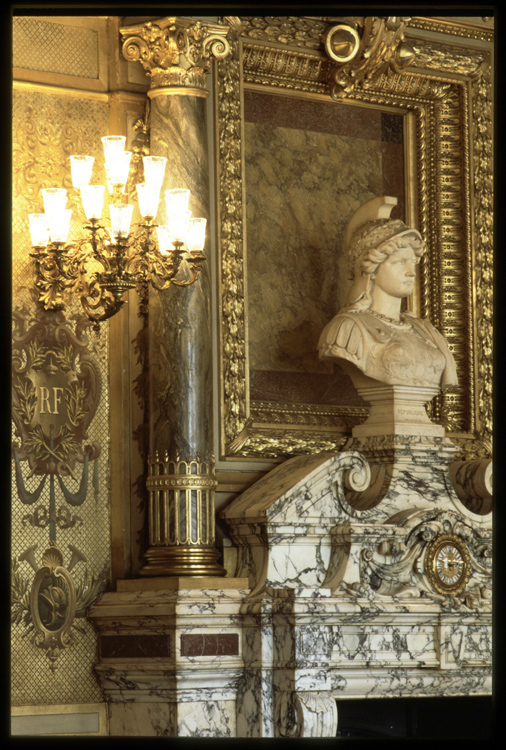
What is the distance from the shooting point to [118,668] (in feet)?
16.9

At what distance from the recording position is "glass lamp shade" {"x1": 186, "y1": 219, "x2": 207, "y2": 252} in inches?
193

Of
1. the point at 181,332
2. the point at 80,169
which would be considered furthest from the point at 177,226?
the point at 181,332

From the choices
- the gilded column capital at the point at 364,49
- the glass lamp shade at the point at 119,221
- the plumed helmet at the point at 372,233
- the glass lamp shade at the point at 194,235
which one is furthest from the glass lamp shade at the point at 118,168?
the gilded column capital at the point at 364,49

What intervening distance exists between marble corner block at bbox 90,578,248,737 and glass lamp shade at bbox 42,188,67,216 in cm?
163

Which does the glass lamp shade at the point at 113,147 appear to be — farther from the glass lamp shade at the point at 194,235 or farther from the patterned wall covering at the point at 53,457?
the patterned wall covering at the point at 53,457

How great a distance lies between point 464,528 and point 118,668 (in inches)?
68.2

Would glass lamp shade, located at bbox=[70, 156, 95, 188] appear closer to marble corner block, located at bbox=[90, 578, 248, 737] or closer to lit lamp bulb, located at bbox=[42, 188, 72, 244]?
lit lamp bulb, located at bbox=[42, 188, 72, 244]

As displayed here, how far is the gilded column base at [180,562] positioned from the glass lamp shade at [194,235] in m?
1.31

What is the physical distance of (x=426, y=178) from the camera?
22.5ft

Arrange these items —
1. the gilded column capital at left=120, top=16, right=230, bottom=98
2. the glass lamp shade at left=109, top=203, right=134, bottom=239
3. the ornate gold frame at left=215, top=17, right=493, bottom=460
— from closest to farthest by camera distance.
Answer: the glass lamp shade at left=109, top=203, right=134, bottom=239
the gilded column capital at left=120, top=16, right=230, bottom=98
the ornate gold frame at left=215, top=17, right=493, bottom=460

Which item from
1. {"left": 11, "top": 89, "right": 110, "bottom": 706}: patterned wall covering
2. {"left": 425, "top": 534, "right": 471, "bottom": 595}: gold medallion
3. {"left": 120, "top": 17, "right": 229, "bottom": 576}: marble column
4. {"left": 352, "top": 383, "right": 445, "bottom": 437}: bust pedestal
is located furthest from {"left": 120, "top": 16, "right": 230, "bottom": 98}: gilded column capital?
{"left": 425, "top": 534, "right": 471, "bottom": 595}: gold medallion

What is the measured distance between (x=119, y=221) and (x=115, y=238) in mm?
70

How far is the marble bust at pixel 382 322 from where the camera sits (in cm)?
561

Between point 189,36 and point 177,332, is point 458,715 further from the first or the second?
point 189,36
